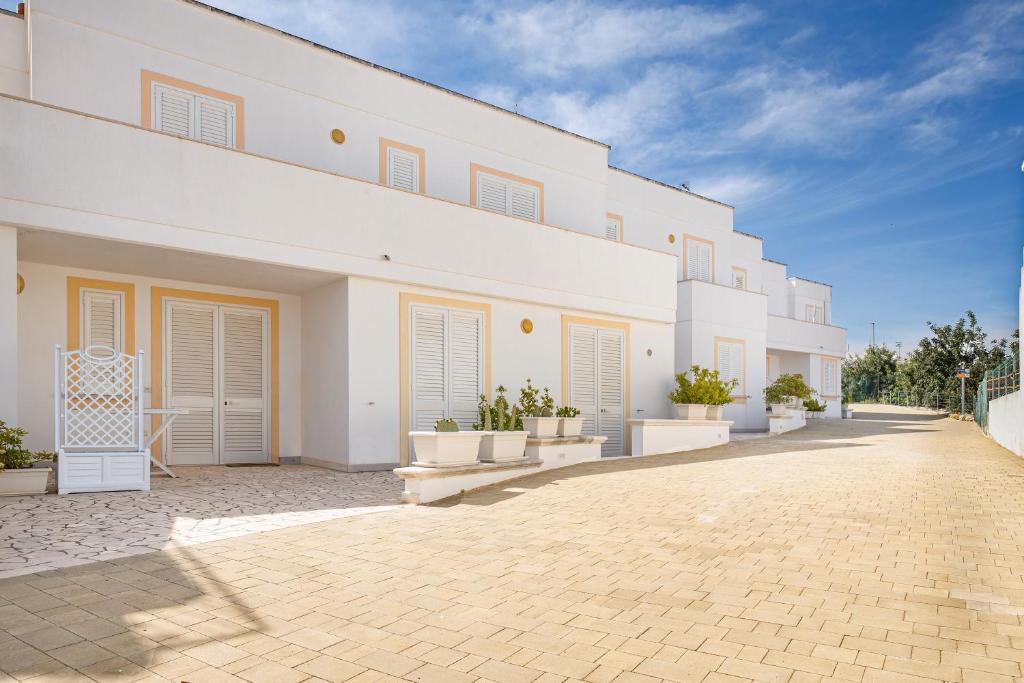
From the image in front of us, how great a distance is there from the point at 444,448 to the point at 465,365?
4.82 metres

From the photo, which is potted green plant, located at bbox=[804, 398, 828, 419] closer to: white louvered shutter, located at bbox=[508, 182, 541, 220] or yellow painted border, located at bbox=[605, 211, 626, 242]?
yellow painted border, located at bbox=[605, 211, 626, 242]

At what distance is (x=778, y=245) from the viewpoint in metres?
29.7

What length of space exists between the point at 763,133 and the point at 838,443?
1312 cm

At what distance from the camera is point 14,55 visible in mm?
11180

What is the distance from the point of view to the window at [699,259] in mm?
21969

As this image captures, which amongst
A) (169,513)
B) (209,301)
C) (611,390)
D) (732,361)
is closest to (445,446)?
(169,513)

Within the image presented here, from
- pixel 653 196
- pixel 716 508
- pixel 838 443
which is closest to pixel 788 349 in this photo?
pixel 653 196

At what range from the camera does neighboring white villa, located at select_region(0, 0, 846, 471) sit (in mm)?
9742

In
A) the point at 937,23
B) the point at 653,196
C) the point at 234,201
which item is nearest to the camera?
the point at 234,201

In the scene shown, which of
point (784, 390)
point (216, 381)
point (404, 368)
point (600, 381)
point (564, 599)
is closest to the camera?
point (564, 599)

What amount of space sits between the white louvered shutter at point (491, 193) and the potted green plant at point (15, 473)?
9490mm

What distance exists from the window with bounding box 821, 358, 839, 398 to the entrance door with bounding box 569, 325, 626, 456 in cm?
1912

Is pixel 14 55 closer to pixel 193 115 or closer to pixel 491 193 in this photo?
pixel 193 115

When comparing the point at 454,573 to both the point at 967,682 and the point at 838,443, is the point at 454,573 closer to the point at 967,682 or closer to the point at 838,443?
the point at 967,682
